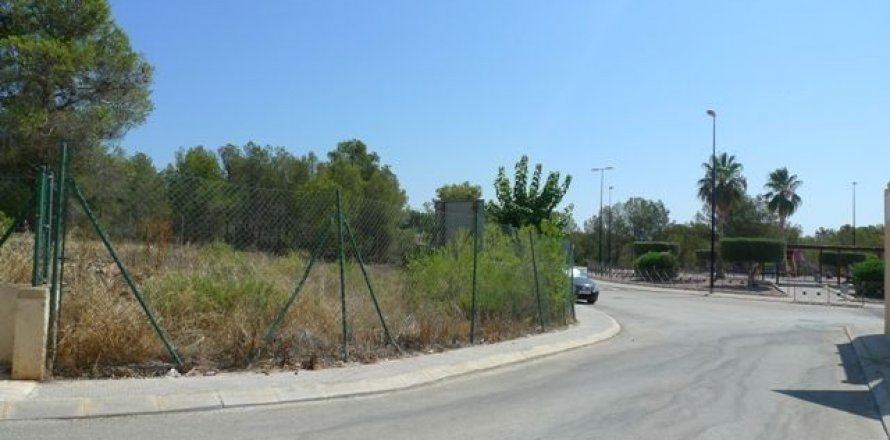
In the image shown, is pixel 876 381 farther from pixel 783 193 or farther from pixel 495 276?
pixel 783 193

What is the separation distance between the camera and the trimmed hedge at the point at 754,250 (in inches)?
2195

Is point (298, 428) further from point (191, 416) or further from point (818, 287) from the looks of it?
point (818, 287)

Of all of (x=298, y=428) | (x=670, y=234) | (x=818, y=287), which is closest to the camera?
(x=298, y=428)

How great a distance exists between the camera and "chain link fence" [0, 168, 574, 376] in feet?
32.3

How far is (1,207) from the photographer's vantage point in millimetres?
15484

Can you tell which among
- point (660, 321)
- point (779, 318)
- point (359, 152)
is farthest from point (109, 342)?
point (359, 152)

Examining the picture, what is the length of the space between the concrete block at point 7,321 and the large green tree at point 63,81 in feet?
45.4

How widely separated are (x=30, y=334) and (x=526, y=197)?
855 inches

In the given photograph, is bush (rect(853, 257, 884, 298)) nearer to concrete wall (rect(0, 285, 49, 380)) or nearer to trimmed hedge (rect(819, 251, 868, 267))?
trimmed hedge (rect(819, 251, 868, 267))

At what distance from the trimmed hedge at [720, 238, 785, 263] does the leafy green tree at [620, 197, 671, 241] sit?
49979 mm

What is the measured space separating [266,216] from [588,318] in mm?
11541

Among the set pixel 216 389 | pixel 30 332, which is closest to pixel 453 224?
pixel 216 389

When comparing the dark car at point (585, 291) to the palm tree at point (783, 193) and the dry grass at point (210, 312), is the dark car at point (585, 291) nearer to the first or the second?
the dry grass at point (210, 312)

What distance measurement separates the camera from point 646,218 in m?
108
